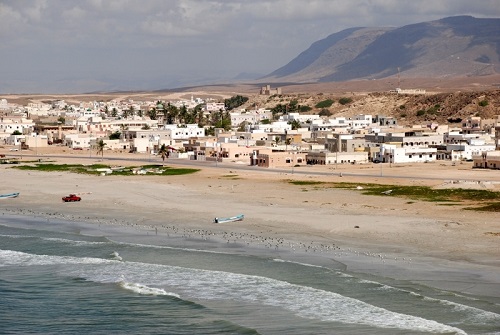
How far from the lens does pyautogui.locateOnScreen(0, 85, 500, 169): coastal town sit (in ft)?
254

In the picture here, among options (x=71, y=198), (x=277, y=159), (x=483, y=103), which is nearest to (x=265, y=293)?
(x=71, y=198)

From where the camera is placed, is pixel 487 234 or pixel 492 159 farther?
pixel 492 159

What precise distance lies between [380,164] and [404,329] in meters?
51.0

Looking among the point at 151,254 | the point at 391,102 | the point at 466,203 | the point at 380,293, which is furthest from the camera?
the point at 391,102

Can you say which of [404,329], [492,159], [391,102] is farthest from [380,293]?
[391,102]

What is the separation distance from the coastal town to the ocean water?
40.4 m

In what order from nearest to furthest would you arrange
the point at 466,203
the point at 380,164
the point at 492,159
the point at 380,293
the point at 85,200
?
the point at 380,293 → the point at 466,203 → the point at 85,200 → the point at 492,159 → the point at 380,164

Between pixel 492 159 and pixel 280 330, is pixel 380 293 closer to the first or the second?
pixel 280 330

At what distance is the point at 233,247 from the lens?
122 ft

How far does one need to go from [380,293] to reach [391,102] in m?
115

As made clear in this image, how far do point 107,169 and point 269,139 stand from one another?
1016 inches

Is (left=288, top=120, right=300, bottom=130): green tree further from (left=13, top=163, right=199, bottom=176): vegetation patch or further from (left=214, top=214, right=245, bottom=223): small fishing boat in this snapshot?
(left=214, top=214, right=245, bottom=223): small fishing boat

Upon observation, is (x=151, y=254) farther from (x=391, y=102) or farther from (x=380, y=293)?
(x=391, y=102)

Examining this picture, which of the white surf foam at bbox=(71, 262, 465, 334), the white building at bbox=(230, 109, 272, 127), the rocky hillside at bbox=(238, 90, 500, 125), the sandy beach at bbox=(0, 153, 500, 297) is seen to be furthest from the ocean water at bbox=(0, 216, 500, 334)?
the white building at bbox=(230, 109, 272, 127)
